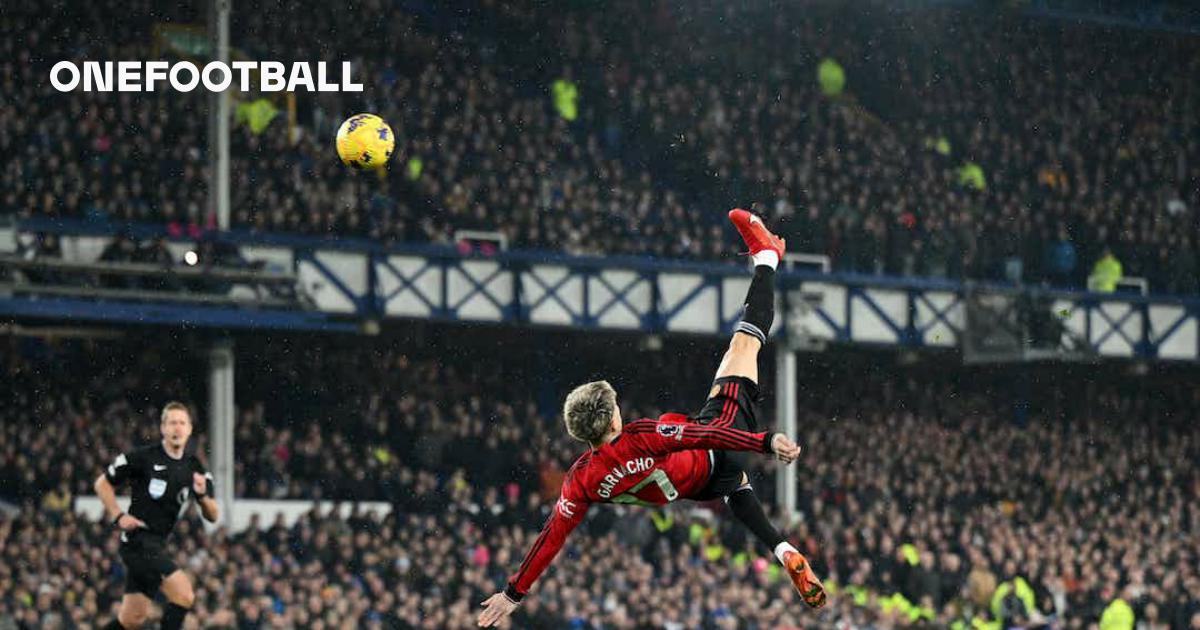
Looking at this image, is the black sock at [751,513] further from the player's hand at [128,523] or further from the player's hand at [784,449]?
the player's hand at [128,523]

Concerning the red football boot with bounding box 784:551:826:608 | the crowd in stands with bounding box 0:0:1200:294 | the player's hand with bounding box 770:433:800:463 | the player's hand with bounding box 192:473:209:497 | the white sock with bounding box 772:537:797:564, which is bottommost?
the red football boot with bounding box 784:551:826:608

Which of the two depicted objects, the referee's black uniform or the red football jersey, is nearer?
the red football jersey

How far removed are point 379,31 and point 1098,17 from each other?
16.2m

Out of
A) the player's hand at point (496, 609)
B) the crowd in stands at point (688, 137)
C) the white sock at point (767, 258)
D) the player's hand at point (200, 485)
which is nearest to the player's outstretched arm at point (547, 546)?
the player's hand at point (496, 609)

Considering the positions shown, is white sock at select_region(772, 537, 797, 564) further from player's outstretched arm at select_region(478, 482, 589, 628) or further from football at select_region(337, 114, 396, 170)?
football at select_region(337, 114, 396, 170)

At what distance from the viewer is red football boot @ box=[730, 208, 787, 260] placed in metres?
14.9

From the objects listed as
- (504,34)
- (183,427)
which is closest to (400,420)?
(504,34)

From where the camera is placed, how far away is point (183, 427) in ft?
54.9

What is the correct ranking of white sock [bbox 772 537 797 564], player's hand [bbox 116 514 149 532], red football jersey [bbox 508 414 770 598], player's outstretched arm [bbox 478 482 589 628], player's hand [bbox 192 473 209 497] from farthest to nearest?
player's hand [bbox 192 473 209 497], player's hand [bbox 116 514 149 532], white sock [bbox 772 537 797 564], player's outstretched arm [bbox 478 482 589 628], red football jersey [bbox 508 414 770 598]

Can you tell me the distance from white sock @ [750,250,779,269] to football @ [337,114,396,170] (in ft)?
18.1

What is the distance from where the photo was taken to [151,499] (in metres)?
17.0

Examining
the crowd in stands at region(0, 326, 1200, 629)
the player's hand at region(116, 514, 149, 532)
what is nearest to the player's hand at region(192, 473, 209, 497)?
the player's hand at region(116, 514, 149, 532)

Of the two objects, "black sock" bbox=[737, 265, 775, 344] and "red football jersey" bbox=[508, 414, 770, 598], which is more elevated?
"black sock" bbox=[737, 265, 775, 344]
